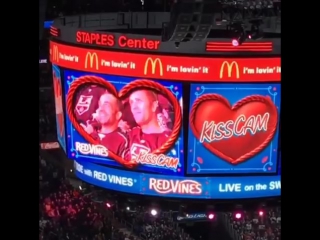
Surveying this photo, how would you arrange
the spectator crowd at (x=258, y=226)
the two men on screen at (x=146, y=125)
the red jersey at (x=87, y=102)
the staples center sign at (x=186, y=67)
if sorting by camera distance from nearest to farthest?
the staples center sign at (x=186, y=67)
the two men on screen at (x=146, y=125)
the red jersey at (x=87, y=102)
the spectator crowd at (x=258, y=226)

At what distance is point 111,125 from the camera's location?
9.39 m

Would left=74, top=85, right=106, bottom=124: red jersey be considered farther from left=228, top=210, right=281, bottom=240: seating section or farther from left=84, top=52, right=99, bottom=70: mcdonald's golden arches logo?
left=228, top=210, right=281, bottom=240: seating section

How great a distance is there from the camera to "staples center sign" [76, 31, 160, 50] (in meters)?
8.74

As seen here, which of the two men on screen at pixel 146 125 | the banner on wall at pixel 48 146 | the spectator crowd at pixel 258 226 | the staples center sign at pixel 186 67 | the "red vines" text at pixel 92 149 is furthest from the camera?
the banner on wall at pixel 48 146

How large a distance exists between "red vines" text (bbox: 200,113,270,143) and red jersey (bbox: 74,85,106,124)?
1.49m

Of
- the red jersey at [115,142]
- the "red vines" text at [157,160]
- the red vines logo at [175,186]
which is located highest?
the red jersey at [115,142]

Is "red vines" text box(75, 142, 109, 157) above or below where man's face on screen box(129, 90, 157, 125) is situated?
below

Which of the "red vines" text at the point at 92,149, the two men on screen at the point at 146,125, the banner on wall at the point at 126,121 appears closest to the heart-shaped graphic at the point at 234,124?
the banner on wall at the point at 126,121

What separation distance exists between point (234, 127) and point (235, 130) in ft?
0.15

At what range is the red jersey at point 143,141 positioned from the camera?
9.21m

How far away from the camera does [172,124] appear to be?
9.08 metres

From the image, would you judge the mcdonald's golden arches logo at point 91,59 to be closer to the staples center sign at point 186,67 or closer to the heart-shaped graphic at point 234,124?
the staples center sign at point 186,67

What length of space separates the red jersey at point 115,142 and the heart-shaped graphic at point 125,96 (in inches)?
2.4

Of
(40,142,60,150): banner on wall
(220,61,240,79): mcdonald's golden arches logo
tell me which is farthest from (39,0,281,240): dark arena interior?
(40,142,60,150): banner on wall
